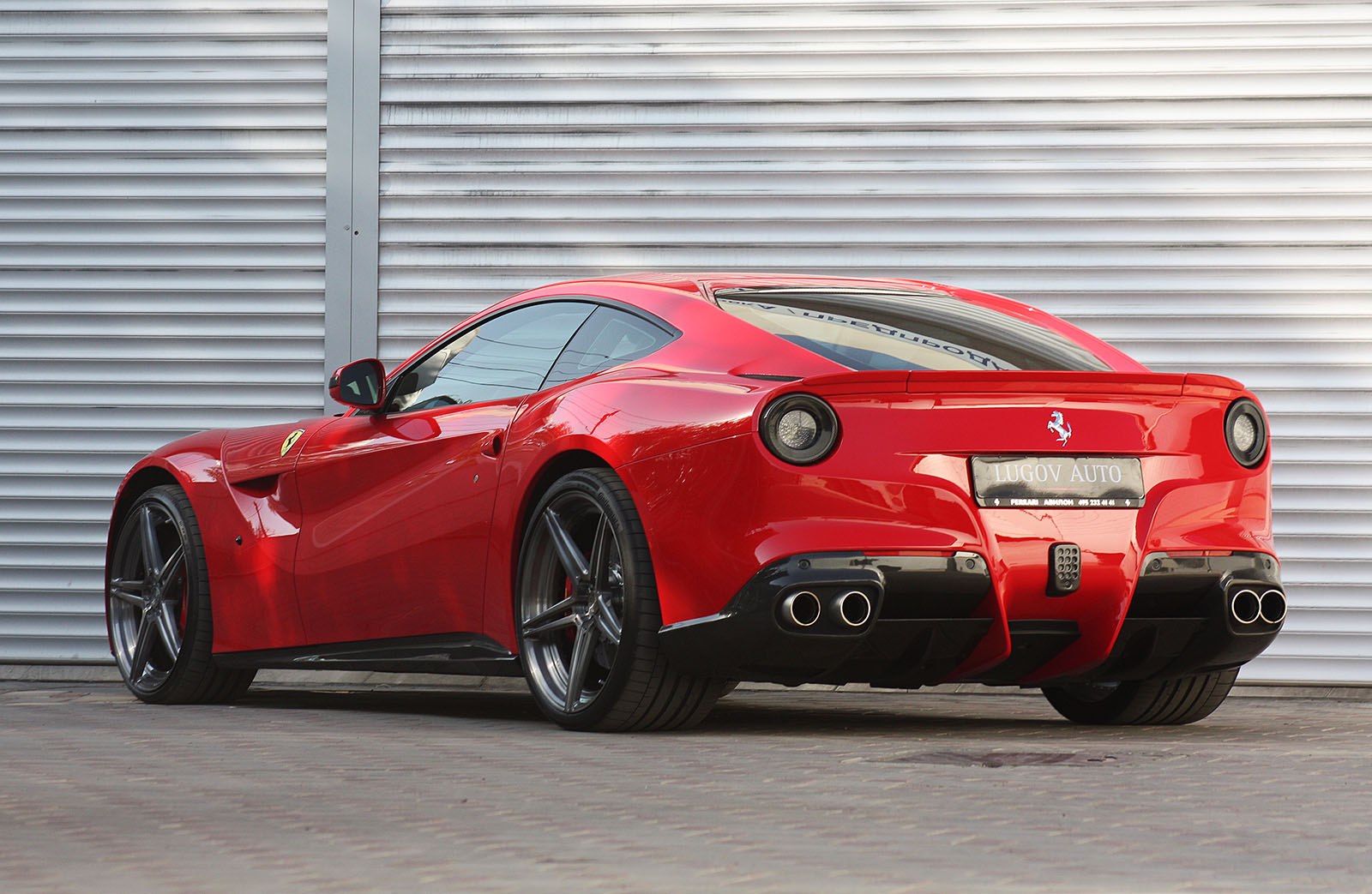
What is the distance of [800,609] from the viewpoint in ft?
14.9

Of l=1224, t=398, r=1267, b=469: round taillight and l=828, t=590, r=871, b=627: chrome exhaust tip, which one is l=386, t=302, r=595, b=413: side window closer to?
l=828, t=590, r=871, b=627: chrome exhaust tip

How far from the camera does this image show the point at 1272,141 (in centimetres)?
806

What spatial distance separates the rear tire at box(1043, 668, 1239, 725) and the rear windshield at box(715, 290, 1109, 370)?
989 millimetres

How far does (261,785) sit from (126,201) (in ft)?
17.1

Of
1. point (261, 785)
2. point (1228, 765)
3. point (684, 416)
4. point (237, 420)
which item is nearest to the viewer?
point (261, 785)

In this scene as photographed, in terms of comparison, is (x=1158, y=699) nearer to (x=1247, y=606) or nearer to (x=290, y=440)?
(x=1247, y=606)

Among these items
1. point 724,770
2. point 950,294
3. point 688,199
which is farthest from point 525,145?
point 724,770

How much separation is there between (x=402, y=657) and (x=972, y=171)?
3.72 m

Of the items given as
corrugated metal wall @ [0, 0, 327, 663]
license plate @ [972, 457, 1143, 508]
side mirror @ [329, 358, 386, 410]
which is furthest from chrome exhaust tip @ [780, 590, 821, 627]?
corrugated metal wall @ [0, 0, 327, 663]

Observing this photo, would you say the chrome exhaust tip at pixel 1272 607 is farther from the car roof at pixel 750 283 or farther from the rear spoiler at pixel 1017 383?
the car roof at pixel 750 283

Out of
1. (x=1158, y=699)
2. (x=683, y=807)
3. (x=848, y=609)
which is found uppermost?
(x=848, y=609)

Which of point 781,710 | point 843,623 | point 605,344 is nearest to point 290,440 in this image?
point 605,344

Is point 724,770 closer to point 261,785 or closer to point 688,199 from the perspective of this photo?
point 261,785

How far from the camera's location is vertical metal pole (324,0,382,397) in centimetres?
840
